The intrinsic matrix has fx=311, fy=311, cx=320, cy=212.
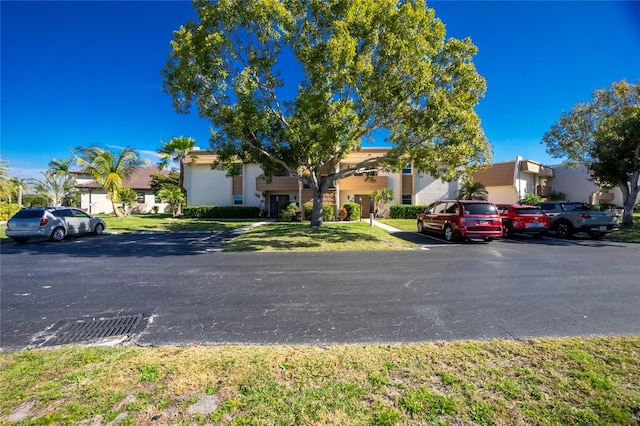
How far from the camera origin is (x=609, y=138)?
667 inches

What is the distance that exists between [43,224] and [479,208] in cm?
1754

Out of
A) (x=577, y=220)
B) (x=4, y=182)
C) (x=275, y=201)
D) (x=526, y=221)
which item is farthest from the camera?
(x=275, y=201)

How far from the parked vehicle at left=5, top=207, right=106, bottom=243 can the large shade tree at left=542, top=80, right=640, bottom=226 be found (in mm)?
26584

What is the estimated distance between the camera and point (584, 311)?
4625 millimetres

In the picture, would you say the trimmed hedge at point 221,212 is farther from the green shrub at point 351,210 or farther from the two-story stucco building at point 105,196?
the two-story stucco building at point 105,196

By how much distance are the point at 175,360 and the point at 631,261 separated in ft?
37.4

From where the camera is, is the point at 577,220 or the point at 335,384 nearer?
the point at 335,384

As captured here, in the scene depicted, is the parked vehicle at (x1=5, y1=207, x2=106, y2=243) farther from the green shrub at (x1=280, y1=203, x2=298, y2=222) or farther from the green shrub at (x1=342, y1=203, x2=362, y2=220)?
the green shrub at (x1=342, y1=203, x2=362, y2=220)

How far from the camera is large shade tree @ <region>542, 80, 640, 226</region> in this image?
16.6m

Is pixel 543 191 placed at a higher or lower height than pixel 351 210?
higher

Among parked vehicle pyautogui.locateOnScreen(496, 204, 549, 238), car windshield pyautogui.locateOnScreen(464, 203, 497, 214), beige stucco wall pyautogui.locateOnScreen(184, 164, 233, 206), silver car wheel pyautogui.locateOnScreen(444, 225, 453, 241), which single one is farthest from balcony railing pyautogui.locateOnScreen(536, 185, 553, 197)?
beige stucco wall pyautogui.locateOnScreen(184, 164, 233, 206)

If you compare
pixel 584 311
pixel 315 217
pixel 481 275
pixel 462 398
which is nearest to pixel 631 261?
pixel 481 275

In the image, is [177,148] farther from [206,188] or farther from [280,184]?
[280,184]

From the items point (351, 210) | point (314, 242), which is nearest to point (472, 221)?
point (314, 242)
